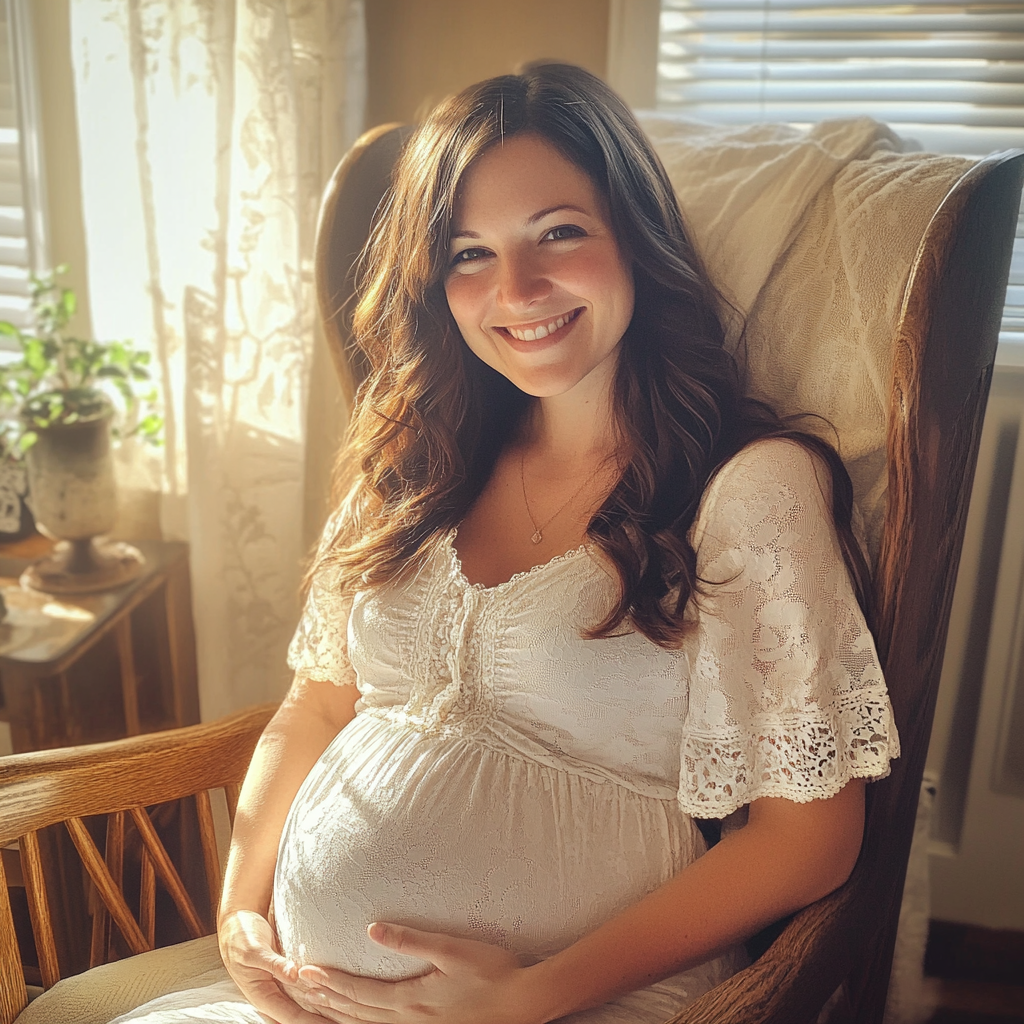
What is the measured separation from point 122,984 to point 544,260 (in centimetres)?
81

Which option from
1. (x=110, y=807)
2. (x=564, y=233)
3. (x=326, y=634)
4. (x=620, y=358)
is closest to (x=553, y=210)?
(x=564, y=233)

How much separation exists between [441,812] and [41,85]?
57.6 inches

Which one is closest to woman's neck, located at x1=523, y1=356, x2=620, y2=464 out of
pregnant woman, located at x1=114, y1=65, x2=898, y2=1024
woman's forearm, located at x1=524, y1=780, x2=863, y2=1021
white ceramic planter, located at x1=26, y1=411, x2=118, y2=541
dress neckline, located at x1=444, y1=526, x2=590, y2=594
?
pregnant woman, located at x1=114, y1=65, x2=898, y2=1024

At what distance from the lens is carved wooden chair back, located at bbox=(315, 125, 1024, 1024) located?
82 cm

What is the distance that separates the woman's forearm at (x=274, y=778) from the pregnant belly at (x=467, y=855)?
0.08 m

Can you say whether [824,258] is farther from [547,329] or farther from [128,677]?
[128,677]

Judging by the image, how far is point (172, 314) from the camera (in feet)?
5.19

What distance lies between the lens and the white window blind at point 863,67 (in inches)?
54.0

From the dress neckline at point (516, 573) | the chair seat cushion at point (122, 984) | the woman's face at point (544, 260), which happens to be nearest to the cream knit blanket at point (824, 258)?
the woman's face at point (544, 260)

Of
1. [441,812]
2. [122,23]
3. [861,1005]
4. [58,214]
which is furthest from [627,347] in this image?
[58,214]

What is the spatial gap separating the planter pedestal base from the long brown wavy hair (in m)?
0.60

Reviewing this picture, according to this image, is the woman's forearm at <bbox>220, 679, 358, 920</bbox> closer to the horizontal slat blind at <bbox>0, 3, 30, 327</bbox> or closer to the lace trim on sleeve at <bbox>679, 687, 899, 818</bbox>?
the lace trim on sleeve at <bbox>679, 687, 899, 818</bbox>

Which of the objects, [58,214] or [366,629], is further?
[58,214]

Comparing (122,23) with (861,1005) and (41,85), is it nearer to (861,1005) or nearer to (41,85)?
(41,85)
